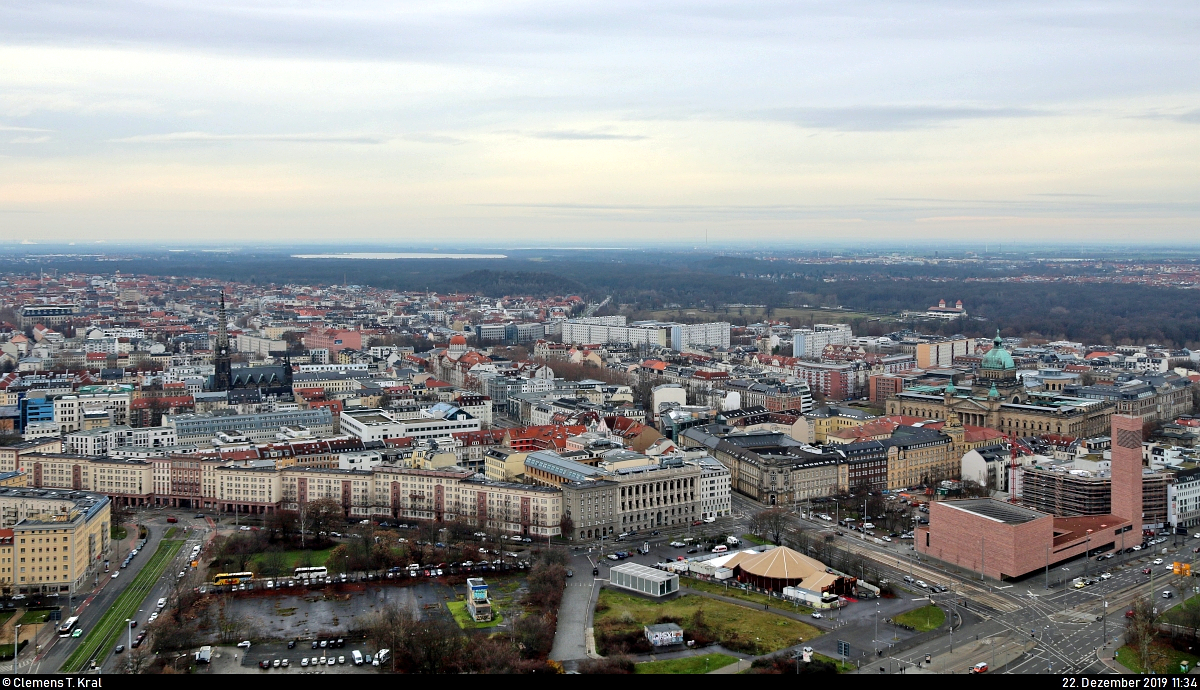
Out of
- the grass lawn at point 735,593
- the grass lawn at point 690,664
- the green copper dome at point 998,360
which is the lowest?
the grass lawn at point 735,593

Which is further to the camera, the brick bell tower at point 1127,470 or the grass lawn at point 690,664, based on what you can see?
the brick bell tower at point 1127,470

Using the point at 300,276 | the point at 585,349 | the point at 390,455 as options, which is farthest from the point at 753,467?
the point at 300,276

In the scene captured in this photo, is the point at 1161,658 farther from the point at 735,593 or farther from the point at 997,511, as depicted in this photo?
the point at 735,593

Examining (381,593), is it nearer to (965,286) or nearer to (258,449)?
(258,449)

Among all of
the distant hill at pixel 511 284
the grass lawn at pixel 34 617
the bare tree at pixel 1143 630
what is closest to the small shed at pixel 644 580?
the bare tree at pixel 1143 630

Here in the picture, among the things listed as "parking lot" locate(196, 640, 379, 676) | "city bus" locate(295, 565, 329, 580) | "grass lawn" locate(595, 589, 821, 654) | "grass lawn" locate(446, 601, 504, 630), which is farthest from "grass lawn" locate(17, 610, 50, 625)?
"grass lawn" locate(595, 589, 821, 654)

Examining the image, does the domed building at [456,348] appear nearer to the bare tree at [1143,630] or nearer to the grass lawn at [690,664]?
the grass lawn at [690,664]
